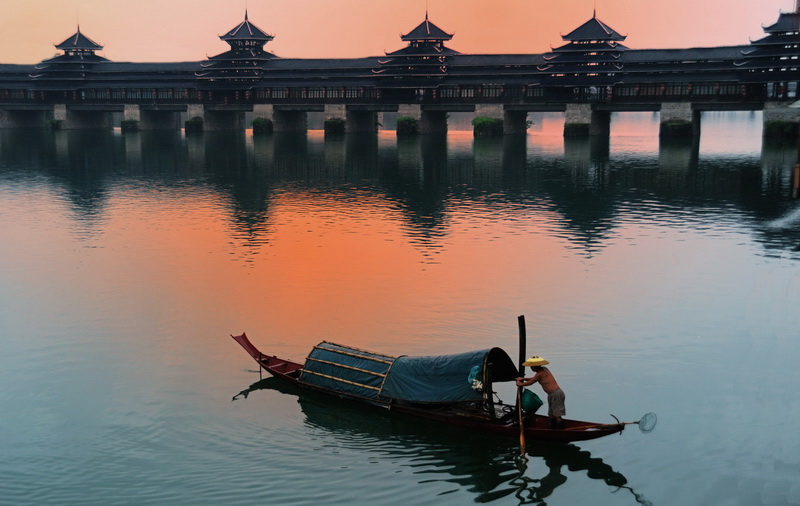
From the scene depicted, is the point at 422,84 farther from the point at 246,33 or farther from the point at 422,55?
the point at 246,33

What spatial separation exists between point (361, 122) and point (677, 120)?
48223mm

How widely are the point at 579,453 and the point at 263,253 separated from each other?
22.5 meters

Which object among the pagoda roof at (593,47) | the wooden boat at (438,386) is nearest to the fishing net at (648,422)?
the wooden boat at (438,386)

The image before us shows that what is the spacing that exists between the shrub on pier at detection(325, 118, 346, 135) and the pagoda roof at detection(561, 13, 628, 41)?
→ 3392 centimetres

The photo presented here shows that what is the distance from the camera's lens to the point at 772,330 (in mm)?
27516

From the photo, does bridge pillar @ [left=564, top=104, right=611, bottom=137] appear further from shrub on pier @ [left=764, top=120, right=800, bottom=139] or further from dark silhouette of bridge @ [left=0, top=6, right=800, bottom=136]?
shrub on pier @ [left=764, top=120, right=800, bottom=139]

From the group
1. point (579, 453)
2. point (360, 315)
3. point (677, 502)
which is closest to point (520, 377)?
point (579, 453)

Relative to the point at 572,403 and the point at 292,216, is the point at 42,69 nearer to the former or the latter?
the point at 292,216

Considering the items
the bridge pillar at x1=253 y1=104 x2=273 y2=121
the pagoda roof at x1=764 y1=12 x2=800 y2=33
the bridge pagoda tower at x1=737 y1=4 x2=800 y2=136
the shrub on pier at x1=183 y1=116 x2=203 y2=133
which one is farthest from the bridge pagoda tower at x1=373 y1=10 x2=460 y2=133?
Answer: the pagoda roof at x1=764 y1=12 x2=800 y2=33

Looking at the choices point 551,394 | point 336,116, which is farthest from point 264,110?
point 551,394

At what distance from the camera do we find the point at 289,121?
459 feet

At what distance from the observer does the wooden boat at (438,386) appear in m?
19.5

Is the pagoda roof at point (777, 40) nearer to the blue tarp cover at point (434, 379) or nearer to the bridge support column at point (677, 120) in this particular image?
the bridge support column at point (677, 120)

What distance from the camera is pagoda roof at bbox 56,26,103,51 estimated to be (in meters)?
146
